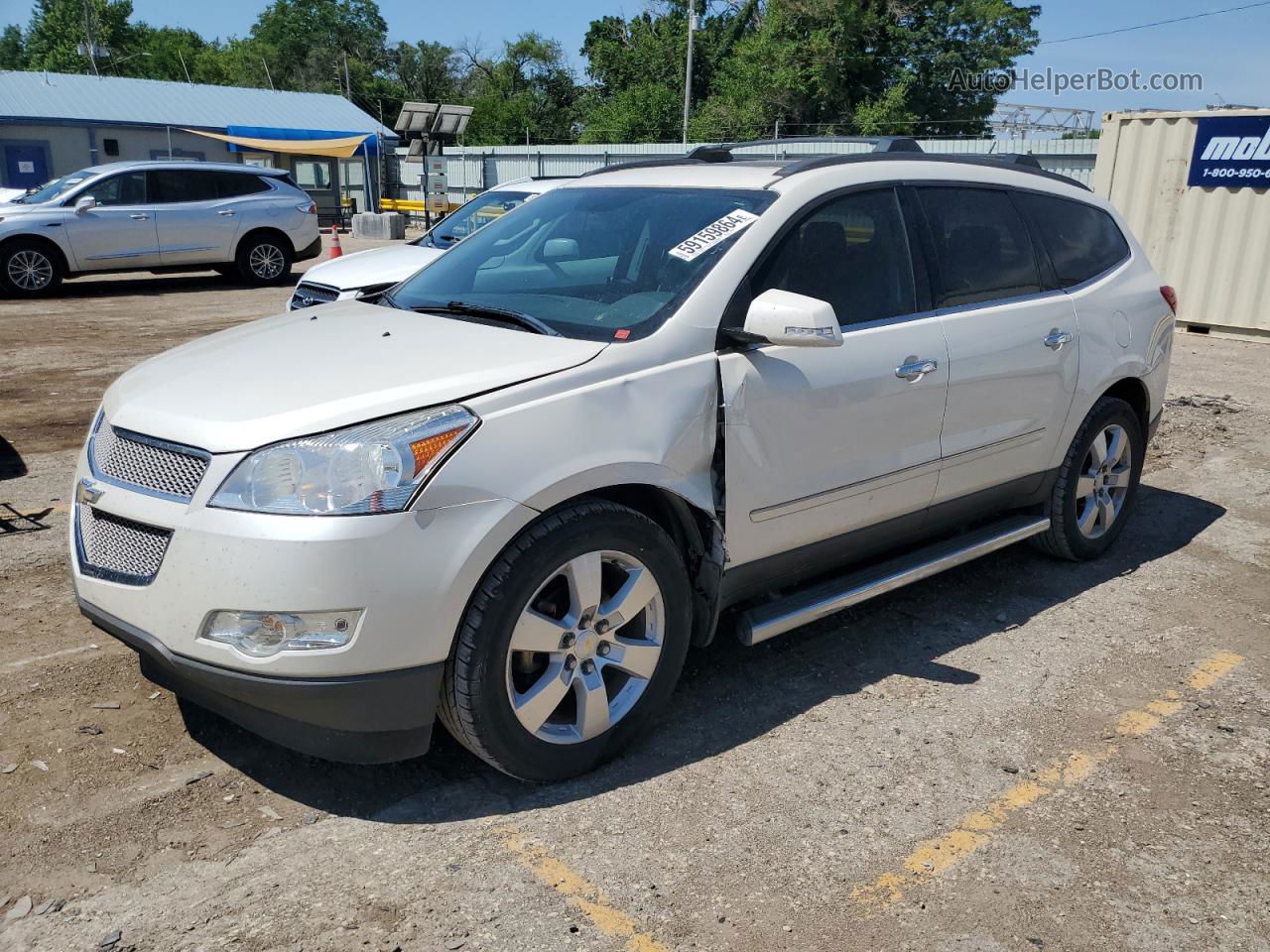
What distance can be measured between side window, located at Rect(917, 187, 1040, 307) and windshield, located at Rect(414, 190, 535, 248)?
6278 mm

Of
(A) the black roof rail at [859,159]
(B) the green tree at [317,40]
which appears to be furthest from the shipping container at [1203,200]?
(B) the green tree at [317,40]

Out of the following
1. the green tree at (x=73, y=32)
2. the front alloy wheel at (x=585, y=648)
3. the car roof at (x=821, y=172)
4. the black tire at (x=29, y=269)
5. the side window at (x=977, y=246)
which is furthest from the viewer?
the green tree at (x=73, y=32)

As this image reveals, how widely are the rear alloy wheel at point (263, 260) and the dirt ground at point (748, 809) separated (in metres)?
12.8

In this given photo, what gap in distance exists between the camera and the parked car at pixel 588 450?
2742 mm

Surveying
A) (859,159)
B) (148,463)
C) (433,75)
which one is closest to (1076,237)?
(859,159)

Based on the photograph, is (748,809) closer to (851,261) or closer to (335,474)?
(335,474)

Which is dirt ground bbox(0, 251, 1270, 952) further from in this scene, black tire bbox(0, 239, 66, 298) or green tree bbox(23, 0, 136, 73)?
green tree bbox(23, 0, 136, 73)

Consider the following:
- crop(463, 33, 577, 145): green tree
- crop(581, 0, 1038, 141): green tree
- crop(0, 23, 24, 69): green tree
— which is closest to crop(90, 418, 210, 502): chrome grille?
crop(581, 0, 1038, 141): green tree

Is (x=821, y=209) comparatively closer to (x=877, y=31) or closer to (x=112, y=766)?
(x=112, y=766)

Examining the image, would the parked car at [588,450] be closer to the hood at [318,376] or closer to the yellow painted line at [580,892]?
the hood at [318,376]

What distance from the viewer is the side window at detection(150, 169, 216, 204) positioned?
1534 centimetres

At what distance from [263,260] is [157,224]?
171cm

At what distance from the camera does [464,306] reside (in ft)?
12.2

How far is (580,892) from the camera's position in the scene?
107 inches
